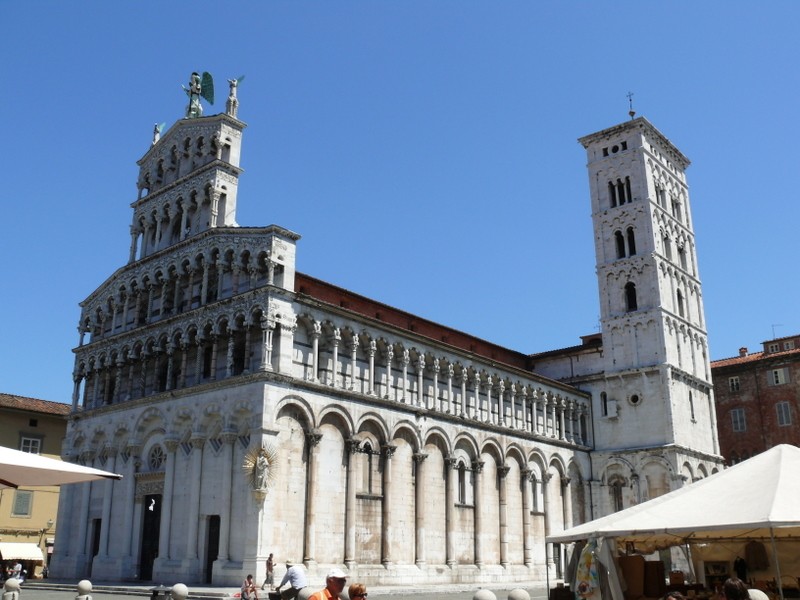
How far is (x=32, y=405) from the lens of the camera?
4328 cm

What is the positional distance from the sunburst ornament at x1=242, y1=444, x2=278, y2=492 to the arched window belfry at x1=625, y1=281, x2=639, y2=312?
27882 millimetres

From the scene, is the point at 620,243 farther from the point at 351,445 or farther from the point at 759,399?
the point at 351,445

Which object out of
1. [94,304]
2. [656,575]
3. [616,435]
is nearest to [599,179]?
[616,435]

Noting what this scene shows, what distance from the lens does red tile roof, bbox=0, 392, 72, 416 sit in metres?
41.9

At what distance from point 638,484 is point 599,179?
1962cm

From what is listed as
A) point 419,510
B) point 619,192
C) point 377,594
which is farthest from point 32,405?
point 619,192

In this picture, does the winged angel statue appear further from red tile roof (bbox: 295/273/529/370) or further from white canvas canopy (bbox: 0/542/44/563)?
white canvas canopy (bbox: 0/542/44/563)

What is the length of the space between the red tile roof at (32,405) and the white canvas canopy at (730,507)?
36.9 m

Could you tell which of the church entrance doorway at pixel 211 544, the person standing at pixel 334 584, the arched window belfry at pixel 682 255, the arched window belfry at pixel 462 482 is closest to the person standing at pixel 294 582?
the person standing at pixel 334 584

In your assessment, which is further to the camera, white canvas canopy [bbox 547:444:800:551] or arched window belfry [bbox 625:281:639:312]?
arched window belfry [bbox 625:281:639:312]

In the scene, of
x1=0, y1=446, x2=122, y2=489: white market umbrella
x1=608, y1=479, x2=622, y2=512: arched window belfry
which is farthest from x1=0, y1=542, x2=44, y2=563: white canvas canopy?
x1=608, y1=479, x2=622, y2=512: arched window belfry

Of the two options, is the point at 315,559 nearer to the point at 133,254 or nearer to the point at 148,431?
the point at 148,431

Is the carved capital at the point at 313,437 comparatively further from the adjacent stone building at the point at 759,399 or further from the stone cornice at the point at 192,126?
the adjacent stone building at the point at 759,399

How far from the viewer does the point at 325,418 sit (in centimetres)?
3008
